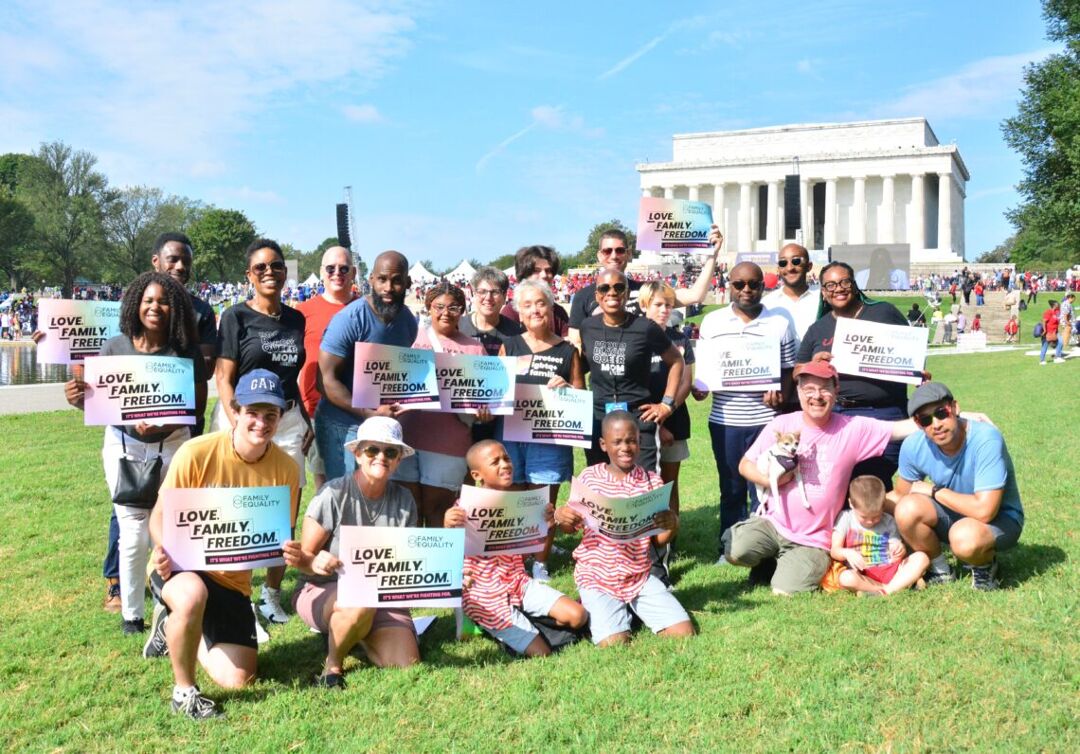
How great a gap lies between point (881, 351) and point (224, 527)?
470 centimetres

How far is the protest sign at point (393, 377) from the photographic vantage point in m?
5.84

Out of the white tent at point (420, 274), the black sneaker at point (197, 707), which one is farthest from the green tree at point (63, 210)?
the black sneaker at point (197, 707)

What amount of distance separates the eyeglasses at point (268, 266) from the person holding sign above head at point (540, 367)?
170 cm

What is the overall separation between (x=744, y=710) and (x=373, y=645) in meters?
2.16

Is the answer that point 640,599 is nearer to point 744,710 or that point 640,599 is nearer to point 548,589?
point 548,589

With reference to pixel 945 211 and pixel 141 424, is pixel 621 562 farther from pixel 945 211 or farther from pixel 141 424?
pixel 945 211

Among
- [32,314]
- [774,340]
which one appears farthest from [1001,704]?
[32,314]

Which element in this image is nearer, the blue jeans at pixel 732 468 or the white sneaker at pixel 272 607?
the white sneaker at pixel 272 607

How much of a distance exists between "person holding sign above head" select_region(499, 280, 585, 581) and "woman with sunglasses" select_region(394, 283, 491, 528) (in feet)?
1.22

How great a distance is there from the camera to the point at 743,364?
6805 mm

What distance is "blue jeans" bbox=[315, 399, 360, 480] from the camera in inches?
247

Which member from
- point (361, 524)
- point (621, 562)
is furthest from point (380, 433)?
point (621, 562)

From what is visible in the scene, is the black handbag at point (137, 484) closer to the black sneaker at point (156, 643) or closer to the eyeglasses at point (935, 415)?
the black sneaker at point (156, 643)

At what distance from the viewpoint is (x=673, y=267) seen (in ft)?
224
